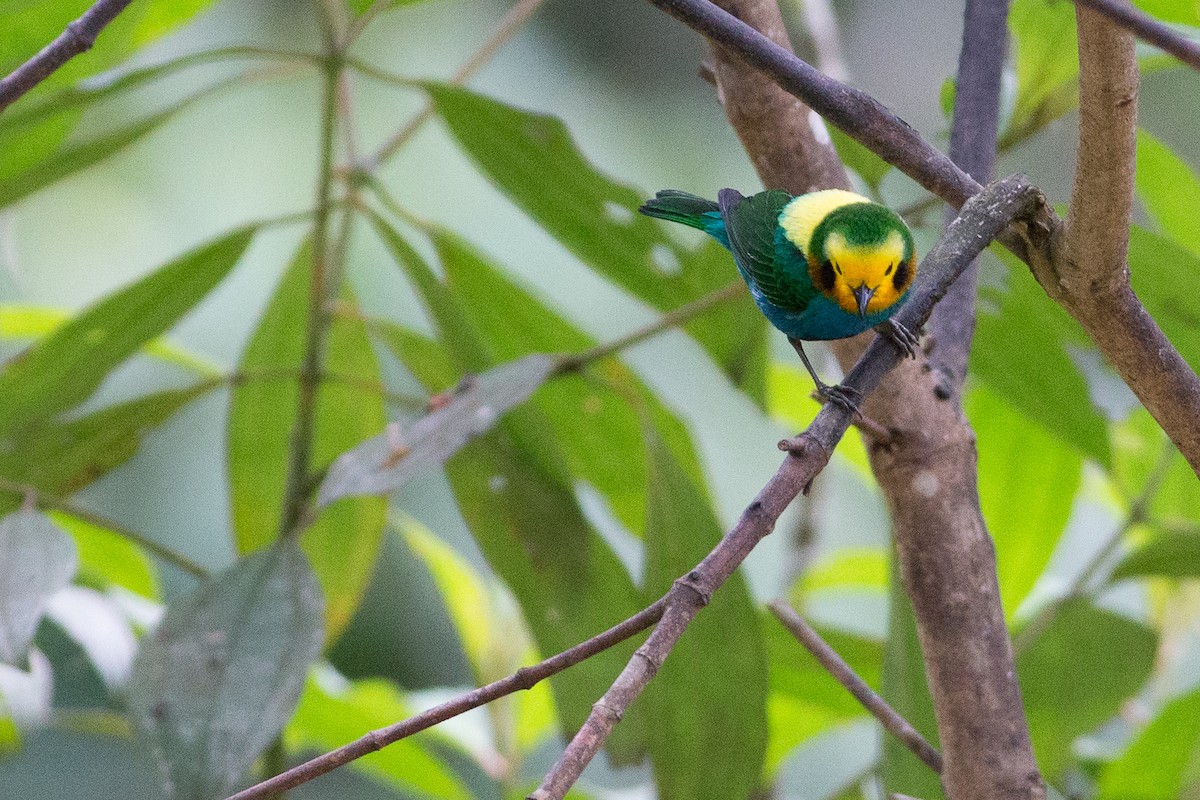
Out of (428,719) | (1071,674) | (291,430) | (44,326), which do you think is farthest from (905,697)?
(44,326)

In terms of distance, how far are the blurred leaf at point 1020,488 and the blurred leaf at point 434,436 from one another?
0.51 meters

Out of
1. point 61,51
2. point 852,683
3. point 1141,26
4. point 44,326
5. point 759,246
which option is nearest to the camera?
point 1141,26

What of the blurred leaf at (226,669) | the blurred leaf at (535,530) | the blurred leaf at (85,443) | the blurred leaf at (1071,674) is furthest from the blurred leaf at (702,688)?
the blurred leaf at (85,443)

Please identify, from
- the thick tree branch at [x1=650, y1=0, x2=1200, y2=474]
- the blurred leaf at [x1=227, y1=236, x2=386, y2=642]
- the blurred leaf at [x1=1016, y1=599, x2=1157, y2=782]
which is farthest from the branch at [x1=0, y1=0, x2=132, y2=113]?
the blurred leaf at [x1=1016, y1=599, x2=1157, y2=782]

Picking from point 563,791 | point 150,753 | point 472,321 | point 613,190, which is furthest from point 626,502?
point 563,791

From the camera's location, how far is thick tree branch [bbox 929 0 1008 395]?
2.38 feet

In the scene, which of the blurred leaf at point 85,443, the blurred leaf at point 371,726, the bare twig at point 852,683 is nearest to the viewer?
the bare twig at point 852,683

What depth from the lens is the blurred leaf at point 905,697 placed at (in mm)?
858

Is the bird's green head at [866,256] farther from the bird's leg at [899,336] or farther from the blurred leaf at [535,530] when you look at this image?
the blurred leaf at [535,530]

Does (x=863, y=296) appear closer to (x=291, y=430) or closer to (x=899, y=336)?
(x=899, y=336)

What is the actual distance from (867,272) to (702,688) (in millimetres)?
368

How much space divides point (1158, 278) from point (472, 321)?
664mm

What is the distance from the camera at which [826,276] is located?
29.0 inches

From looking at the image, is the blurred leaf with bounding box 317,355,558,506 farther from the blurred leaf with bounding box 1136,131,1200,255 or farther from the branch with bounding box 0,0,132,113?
the blurred leaf with bounding box 1136,131,1200,255
